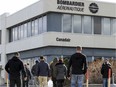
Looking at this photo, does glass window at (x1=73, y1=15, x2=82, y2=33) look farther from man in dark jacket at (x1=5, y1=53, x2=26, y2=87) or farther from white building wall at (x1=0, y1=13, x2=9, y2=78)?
man in dark jacket at (x1=5, y1=53, x2=26, y2=87)

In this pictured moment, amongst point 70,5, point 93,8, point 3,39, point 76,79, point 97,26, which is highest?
point 70,5

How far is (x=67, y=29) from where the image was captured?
159ft

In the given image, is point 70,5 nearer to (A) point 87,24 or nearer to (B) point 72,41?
(A) point 87,24

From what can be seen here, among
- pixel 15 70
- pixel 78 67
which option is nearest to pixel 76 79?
pixel 78 67

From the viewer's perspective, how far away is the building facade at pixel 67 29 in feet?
156

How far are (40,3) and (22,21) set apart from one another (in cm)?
758

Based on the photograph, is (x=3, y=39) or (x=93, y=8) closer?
(x=93, y=8)

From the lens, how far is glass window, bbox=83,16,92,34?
5003cm

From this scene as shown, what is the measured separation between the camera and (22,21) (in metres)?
55.8

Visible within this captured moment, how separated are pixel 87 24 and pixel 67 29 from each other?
302cm

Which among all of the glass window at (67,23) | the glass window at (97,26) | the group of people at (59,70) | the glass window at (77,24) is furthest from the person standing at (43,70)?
the glass window at (97,26)

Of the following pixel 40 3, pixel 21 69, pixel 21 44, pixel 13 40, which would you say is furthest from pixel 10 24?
pixel 21 69

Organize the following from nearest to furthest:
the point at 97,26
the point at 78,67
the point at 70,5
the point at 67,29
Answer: the point at 78,67 → the point at 70,5 → the point at 67,29 → the point at 97,26

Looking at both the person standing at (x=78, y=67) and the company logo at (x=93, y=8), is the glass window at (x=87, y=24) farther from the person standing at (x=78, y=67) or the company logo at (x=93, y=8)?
the person standing at (x=78, y=67)
